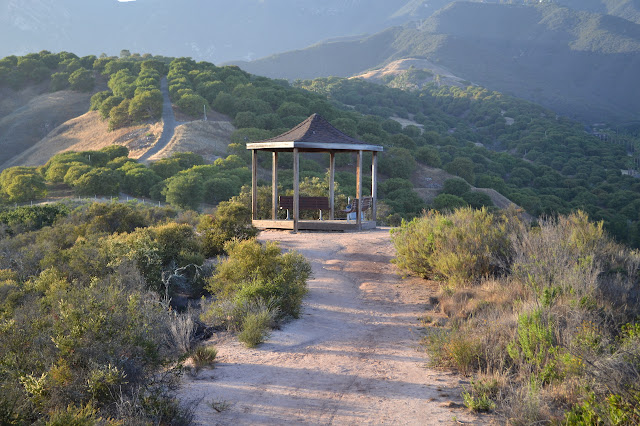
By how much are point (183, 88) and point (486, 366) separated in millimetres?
53735

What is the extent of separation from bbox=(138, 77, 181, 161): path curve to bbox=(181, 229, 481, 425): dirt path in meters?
37.0

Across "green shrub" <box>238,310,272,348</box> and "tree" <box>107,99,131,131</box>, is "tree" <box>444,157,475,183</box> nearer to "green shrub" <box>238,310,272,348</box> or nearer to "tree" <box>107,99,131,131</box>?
"tree" <box>107,99,131,131</box>

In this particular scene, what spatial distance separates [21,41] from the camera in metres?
200

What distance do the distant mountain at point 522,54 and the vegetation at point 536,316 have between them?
111892mm

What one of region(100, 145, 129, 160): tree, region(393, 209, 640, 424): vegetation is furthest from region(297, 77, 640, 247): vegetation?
region(393, 209, 640, 424): vegetation

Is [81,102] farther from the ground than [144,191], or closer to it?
farther from the ground

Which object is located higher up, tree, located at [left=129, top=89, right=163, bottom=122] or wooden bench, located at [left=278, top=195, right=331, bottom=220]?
tree, located at [left=129, top=89, right=163, bottom=122]

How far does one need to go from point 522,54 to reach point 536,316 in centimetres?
16440

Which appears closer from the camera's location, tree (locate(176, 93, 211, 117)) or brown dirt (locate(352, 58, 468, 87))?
tree (locate(176, 93, 211, 117))

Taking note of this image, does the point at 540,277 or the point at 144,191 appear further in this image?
the point at 144,191

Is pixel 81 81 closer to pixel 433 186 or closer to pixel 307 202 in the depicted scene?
pixel 433 186

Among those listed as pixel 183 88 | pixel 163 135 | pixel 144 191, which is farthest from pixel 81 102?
pixel 144 191

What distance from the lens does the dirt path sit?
4.51 metres

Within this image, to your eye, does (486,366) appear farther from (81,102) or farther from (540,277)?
(81,102)
